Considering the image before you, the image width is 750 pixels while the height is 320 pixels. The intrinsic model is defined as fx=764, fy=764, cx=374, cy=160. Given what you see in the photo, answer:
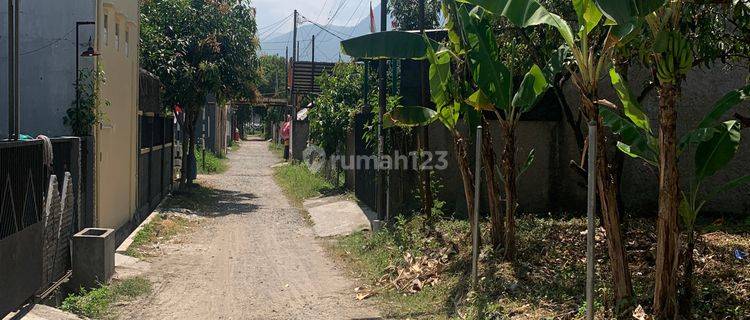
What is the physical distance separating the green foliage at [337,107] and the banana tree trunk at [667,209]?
1623 cm

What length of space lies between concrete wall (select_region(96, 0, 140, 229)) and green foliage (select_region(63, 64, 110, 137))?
1.28ft

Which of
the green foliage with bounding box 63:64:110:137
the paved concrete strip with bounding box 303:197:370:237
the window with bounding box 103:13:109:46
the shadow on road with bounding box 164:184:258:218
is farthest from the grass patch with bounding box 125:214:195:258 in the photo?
the window with bounding box 103:13:109:46

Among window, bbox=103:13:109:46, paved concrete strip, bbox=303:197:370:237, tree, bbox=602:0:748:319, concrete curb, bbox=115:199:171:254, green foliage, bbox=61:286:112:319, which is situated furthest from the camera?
paved concrete strip, bbox=303:197:370:237

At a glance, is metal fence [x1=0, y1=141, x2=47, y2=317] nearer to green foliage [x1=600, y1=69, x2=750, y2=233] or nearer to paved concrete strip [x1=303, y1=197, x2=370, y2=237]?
green foliage [x1=600, y1=69, x2=750, y2=233]

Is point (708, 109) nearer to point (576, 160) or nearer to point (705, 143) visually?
point (576, 160)

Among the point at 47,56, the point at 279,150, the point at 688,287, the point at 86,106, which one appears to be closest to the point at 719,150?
the point at 688,287

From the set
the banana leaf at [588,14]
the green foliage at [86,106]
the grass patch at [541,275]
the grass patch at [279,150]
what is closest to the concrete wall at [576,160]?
the grass patch at [541,275]

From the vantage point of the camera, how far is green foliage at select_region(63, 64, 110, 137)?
1058 centimetres

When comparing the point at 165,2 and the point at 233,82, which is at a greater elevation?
the point at 165,2

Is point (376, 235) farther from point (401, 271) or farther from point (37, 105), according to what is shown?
point (37, 105)

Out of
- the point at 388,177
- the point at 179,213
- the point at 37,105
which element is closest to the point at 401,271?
the point at 388,177

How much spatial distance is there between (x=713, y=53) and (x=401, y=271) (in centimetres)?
492

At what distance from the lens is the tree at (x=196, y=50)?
21.2 m

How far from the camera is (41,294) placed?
767 cm
